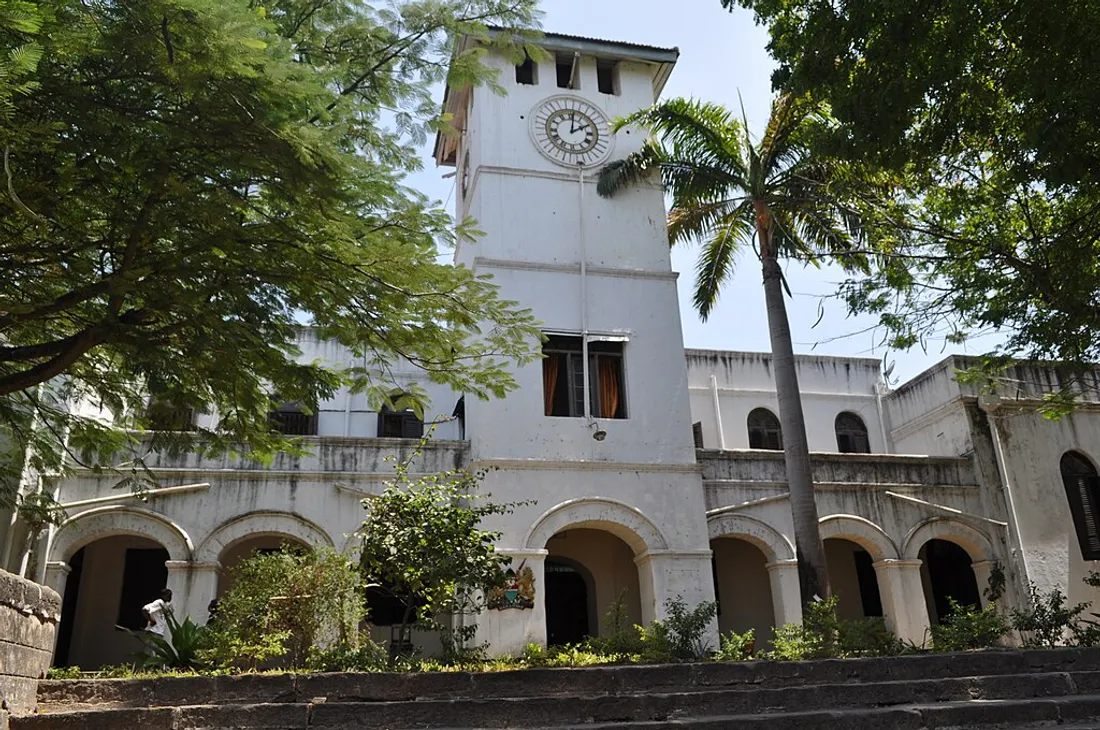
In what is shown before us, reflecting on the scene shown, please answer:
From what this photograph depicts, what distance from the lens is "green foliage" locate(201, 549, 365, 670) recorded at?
328 inches

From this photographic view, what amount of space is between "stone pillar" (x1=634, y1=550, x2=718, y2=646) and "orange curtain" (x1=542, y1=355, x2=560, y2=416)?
8.76 ft

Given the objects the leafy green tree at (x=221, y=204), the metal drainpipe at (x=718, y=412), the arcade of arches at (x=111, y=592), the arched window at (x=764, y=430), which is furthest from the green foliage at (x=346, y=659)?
the arched window at (x=764, y=430)

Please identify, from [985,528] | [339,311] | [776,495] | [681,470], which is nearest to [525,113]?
[681,470]

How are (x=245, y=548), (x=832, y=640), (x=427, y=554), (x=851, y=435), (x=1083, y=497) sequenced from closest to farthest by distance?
1. (x=427, y=554)
2. (x=832, y=640)
3. (x=245, y=548)
4. (x=1083, y=497)
5. (x=851, y=435)

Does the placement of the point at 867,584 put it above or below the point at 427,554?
above

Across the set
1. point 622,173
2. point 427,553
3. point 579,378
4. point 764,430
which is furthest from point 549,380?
point 764,430

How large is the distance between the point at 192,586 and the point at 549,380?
5859 mm

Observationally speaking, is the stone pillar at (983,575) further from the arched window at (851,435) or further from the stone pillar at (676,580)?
the stone pillar at (676,580)

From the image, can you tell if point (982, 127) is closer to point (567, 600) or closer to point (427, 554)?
point (427, 554)

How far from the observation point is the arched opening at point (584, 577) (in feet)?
50.0

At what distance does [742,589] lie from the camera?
16.2 m

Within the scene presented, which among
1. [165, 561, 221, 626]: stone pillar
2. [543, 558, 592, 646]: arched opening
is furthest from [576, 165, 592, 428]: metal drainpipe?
[165, 561, 221, 626]: stone pillar

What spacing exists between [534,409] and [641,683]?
6.54m

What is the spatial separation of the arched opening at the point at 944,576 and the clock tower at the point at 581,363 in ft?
19.8
